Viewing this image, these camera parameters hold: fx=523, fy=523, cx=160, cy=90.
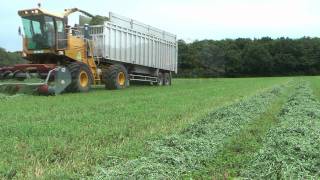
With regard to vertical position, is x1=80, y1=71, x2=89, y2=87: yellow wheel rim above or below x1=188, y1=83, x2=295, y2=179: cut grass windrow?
above

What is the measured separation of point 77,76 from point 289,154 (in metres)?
14.2

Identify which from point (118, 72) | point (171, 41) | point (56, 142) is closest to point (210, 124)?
point (56, 142)

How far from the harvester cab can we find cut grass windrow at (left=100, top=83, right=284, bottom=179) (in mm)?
9228

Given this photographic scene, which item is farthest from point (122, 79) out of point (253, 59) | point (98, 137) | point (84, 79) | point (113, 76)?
point (253, 59)

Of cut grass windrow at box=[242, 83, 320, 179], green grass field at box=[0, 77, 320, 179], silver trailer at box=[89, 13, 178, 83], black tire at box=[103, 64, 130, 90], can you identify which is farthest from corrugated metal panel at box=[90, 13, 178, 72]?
cut grass windrow at box=[242, 83, 320, 179]

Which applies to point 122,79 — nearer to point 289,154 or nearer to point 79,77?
point 79,77

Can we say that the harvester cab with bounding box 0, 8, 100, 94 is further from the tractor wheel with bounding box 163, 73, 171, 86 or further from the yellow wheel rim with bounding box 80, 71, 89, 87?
the tractor wheel with bounding box 163, 73, 171, 86

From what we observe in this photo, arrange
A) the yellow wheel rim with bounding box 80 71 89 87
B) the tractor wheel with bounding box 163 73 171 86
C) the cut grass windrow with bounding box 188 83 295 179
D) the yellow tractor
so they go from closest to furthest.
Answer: the cut grass windrow with bounding box 188 83 295 179
the yellow tractor
the yellow wheel rim with bounding box 80 71 89 87
the tractor wheel with bounding box 163 73 171 86

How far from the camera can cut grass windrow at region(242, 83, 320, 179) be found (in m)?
5.83

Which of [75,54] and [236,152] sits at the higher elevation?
[75,54]

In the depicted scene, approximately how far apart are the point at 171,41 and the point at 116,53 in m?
8.16

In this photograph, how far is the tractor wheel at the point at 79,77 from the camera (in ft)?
65.4

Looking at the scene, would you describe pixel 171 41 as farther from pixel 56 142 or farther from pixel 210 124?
pixel 56 142

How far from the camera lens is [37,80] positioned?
61.9 feet
